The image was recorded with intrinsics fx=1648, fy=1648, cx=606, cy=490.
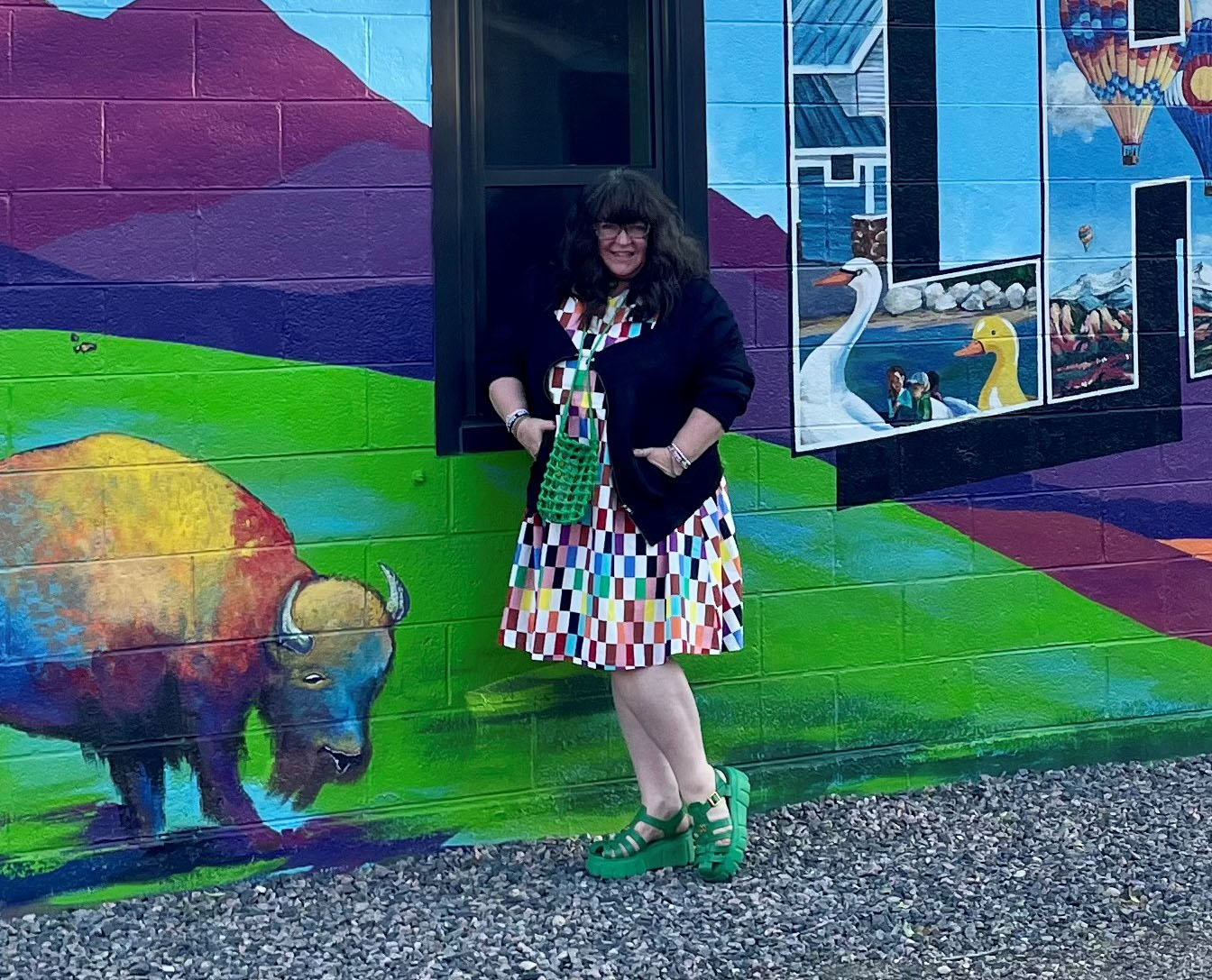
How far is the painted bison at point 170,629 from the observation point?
420 centimetres

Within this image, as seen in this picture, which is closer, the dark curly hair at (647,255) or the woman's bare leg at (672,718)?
the dark curly hair at (647,255)

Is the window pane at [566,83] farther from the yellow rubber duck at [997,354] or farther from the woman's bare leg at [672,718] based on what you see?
the woman's bare leg at [672,718]

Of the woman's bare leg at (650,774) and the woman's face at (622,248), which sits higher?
the woman's face at (622,248)

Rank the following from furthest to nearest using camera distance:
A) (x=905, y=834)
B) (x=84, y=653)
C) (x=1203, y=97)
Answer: (x=1203, y=97) → (x=905, y=834) → (x=84, y=653)

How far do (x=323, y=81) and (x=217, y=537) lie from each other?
124 centimetres

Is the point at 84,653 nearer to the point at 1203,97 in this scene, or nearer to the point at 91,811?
the point at 91,811

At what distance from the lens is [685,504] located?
4.38 meters

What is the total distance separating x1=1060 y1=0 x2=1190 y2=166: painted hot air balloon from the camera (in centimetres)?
513

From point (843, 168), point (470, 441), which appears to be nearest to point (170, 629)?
point (470, 441)

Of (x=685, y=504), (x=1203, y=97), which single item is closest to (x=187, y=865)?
(x=685, y=504)

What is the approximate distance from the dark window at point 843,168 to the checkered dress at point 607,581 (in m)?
0.94

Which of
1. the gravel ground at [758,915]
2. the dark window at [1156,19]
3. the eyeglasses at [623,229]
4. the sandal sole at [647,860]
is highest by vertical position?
the dark window at [1156,19]

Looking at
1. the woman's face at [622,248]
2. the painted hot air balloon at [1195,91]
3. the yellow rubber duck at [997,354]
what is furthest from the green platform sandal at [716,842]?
the painted hot air balloon at [1195,91]

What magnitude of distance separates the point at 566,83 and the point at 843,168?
87 centimetres
